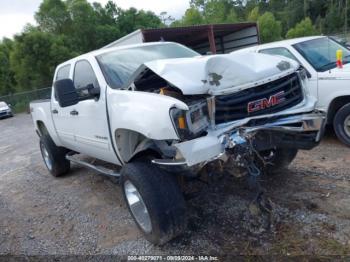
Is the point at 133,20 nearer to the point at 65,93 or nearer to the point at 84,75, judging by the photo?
the point at 84,75

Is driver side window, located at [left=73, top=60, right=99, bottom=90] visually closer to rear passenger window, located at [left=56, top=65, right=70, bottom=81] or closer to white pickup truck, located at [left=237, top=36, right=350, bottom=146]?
rear passenger window, located at [left=56, top=65, right=70, bottom=81]

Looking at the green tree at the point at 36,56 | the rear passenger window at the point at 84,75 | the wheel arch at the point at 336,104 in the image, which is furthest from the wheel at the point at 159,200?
the green tree at the point at 36,56

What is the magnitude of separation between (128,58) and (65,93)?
0.97 m

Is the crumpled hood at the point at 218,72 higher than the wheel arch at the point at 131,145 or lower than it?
higher

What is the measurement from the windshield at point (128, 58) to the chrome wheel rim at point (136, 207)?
44.1 inches

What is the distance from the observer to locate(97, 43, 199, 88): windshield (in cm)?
406

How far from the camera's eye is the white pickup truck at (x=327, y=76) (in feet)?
17.9

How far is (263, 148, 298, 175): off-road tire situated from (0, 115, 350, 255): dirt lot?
146mm

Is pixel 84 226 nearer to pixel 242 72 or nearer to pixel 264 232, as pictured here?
pixel 264 232

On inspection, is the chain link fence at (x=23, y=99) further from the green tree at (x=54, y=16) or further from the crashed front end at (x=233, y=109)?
the crashed front end at (x=233, y=109)

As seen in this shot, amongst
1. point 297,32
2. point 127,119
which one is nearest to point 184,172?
point 127,119

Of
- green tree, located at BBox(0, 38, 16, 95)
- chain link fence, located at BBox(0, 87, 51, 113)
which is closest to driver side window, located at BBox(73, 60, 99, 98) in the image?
chain link fence, located at BBox(0, 87, 51, 113)

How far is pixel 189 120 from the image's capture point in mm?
2908

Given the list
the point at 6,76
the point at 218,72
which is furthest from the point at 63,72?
the point at 6,76
